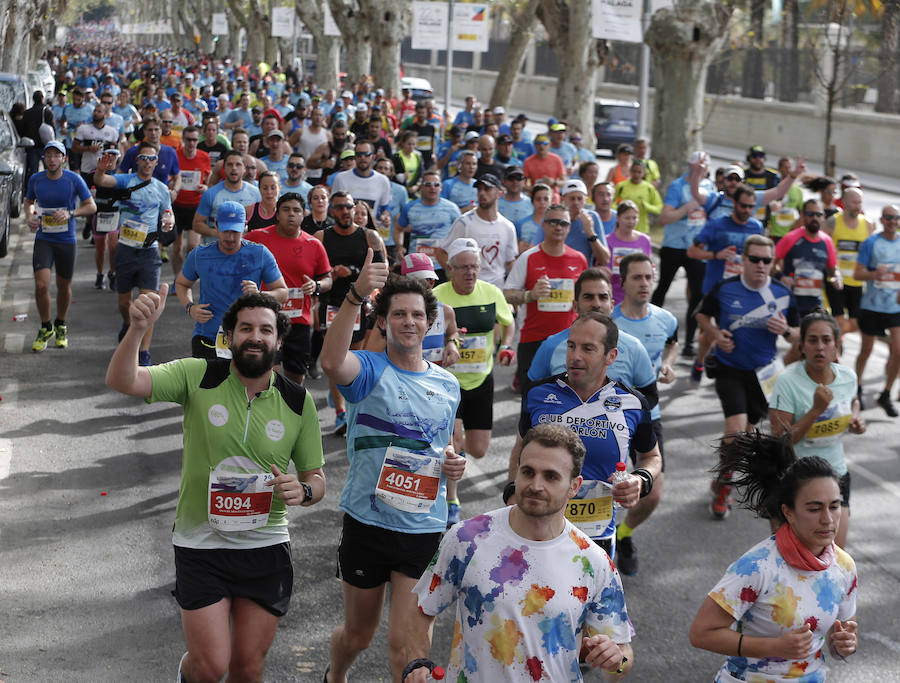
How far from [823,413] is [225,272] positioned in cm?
399

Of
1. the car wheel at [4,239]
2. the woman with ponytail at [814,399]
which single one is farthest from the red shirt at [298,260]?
the car wheel at [4,239]

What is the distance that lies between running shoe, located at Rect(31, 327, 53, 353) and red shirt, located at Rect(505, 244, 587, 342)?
16.7 ft

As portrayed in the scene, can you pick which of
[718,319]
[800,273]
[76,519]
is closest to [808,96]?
[800,273]

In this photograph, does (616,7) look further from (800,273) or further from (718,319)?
(718,319)

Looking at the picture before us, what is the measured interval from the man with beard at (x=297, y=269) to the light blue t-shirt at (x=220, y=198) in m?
1.69

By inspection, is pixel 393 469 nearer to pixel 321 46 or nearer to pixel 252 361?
pixel 252 361

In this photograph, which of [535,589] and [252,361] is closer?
[535,589]

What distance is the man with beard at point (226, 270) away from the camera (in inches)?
337

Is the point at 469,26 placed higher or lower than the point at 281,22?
lower

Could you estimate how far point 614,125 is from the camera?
38.7 m

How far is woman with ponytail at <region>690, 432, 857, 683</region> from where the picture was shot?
163 inches

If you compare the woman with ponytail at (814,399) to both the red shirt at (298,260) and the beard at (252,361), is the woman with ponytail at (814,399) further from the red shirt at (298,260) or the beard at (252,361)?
the red shirt at (298,260)

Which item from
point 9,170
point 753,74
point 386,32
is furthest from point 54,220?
point 753,74

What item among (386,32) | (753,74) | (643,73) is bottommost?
(643,73)
